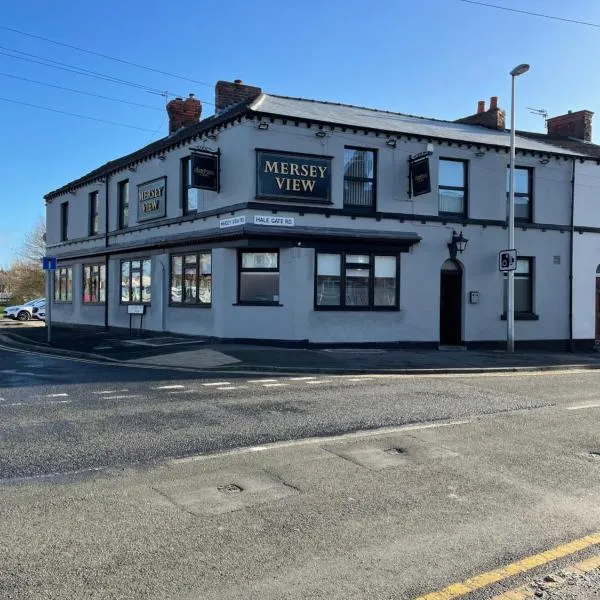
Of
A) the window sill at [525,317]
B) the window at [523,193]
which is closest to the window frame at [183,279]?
the window sill at [525,317]

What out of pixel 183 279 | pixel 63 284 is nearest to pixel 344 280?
pixel 183 279

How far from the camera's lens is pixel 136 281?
22.3m

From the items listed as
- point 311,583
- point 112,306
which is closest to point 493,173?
point 112,306

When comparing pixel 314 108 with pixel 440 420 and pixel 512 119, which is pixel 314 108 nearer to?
pixel 512 119

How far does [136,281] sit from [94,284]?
4195 mm

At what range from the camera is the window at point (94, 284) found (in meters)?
24.7

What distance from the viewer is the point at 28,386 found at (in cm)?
1048

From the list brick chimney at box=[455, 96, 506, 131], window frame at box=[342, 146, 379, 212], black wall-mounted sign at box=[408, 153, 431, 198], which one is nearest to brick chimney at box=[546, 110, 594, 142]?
brick chimney at box=[455, 96, 506, 131]

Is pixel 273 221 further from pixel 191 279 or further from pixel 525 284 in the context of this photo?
pixel 525 284

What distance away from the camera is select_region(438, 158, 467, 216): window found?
63.8 ft

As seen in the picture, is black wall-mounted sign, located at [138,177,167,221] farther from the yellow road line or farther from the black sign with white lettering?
the yellow road line

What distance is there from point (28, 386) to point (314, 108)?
13.2 m

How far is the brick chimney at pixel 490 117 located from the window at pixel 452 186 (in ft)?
16.6

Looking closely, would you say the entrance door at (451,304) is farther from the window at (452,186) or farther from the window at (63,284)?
the window at (63,284)
